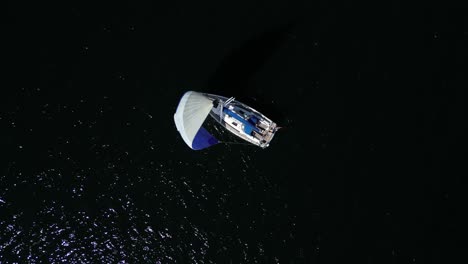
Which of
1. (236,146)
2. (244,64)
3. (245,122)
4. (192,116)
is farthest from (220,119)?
(244,64)

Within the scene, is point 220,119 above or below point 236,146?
above

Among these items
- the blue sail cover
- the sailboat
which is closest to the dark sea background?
the sailboat

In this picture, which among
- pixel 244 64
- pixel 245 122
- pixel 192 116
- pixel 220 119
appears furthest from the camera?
pixel 244 64

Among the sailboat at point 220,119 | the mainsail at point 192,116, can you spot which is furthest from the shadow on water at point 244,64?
the mainsail at point 192,116

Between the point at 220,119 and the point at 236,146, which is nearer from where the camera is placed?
the point at 220,119

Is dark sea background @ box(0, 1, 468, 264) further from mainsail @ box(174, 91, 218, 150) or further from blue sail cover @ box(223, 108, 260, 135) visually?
blue sail cover @ box(223, 108, 260, 135)

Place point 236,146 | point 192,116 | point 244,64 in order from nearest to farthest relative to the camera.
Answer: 1. point 192,116
2. point 236,146
3. point 244,64

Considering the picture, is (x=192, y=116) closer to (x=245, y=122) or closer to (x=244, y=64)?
(x=245, y=122)

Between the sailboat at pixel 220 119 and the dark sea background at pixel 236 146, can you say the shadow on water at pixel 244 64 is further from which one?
the sailboat at pixel 220 119

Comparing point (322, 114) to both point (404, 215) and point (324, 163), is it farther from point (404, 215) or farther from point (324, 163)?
point (404, 215)
